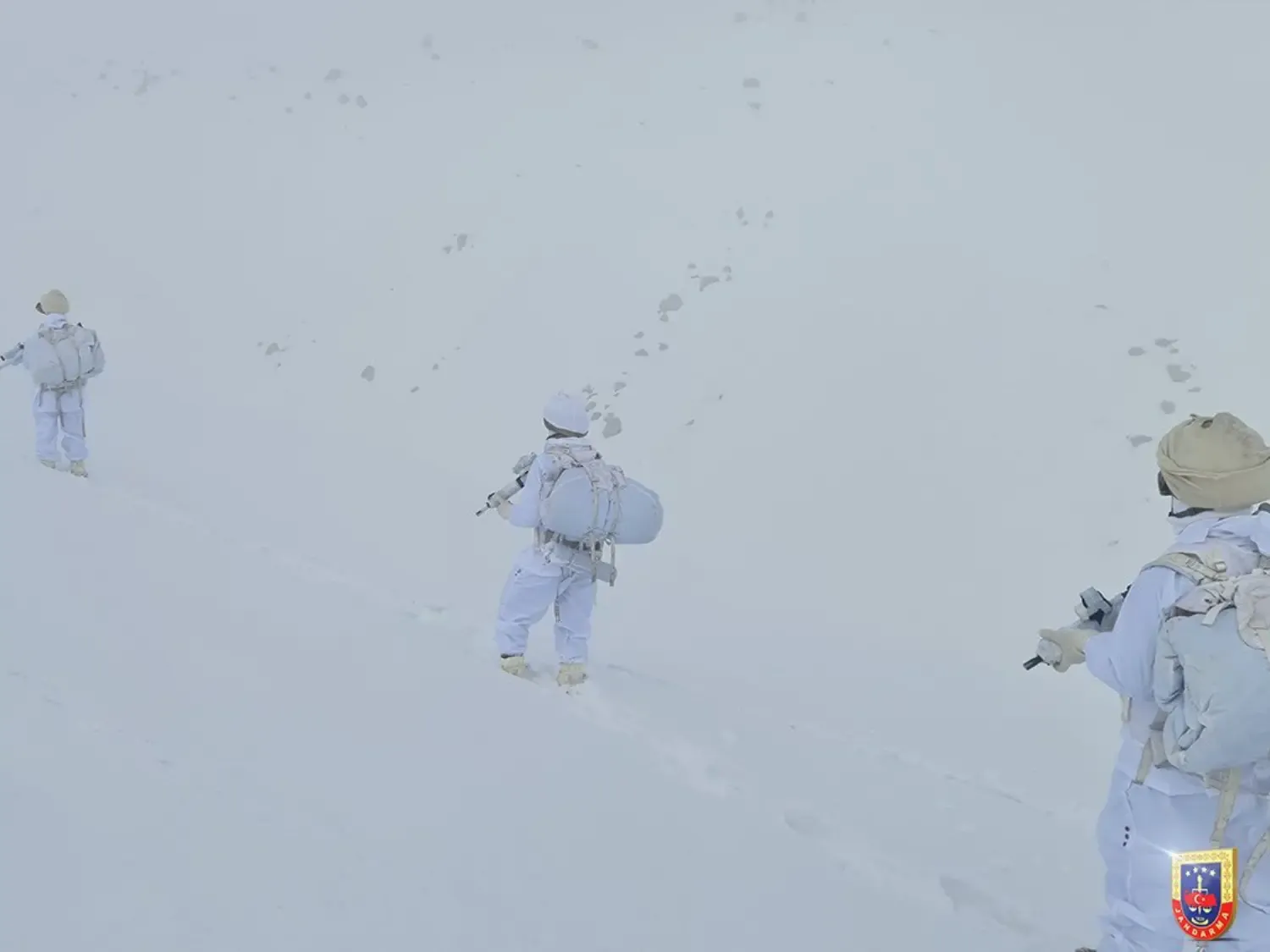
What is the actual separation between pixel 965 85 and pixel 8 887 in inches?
606

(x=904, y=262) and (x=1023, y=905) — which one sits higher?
(x=904, y=262)

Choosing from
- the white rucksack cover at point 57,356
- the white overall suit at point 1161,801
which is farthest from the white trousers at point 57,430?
the white overall suit at point 1161,801

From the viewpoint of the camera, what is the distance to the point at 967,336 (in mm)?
12805

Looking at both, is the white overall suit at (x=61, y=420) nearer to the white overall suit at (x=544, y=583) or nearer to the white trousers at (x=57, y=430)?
the white trousers at (x=57, y=430)

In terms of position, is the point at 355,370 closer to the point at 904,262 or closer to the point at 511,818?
the point at 904,262

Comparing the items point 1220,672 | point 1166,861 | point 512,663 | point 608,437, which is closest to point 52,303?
point 608,437

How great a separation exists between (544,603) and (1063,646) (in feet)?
12.3

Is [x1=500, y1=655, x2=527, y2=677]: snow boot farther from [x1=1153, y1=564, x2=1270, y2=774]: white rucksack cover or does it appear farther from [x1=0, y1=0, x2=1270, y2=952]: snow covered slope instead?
[x1=1153, y1=564, x2=1270, y2=774]: white rucksack cover

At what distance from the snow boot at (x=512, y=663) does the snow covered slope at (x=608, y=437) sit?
22 cm

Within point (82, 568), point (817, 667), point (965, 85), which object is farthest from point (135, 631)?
point (965, 85)

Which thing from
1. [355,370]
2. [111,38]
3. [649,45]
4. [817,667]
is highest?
[111,38]

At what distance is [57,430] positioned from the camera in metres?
11.7

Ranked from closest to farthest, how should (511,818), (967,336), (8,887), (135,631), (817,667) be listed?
(8,887)
(511,818)
(135,631)
(817,667)
(967,336)

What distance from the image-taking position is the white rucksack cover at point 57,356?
36.3 ft
